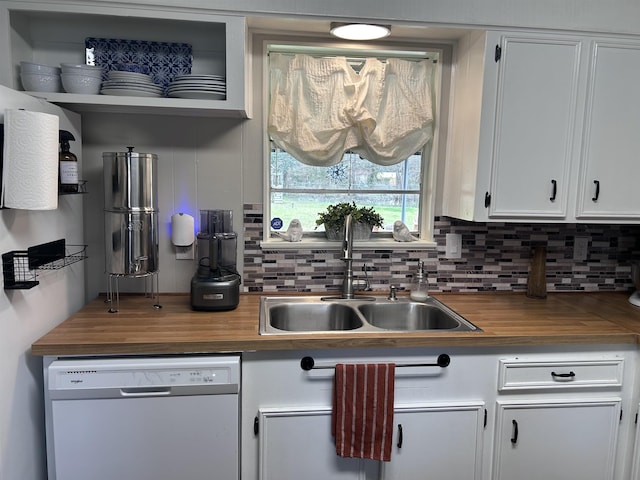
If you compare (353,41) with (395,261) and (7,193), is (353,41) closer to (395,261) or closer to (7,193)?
(395,261)

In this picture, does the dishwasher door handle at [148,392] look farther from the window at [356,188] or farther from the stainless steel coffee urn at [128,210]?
the window at [356,188]

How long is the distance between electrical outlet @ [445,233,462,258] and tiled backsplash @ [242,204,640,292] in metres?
0.02

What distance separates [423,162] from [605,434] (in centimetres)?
144

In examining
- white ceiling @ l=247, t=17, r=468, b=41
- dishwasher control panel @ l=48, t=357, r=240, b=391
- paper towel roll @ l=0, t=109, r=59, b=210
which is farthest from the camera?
white ceiling @ l=247, t=17, r=468, b=41

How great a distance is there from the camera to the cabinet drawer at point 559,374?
1.78 meters

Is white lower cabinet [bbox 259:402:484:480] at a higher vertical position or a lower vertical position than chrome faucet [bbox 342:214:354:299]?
lower

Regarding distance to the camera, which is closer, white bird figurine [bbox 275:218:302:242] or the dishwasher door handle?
the dishwasher door handle

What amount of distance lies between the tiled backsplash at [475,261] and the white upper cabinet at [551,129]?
12.9 inches

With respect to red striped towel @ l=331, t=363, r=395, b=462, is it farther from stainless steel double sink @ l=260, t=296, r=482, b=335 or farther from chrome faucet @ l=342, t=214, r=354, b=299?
chrome faucet @ l=342, t=214, r=354, b=299

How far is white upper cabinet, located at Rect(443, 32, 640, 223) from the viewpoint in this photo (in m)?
1.97

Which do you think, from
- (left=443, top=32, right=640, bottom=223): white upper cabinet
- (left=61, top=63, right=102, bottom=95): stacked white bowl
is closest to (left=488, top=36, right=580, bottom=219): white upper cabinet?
(left=443, top=32, right=640, bottom=223): white upper cabinet

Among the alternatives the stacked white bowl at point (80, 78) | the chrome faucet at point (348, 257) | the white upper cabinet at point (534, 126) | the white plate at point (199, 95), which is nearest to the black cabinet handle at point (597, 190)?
the white upper cabinet at point (534, 126)

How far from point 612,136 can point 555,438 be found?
130cm

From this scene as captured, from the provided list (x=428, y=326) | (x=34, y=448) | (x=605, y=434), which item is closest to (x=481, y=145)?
(x=428, y=326)
